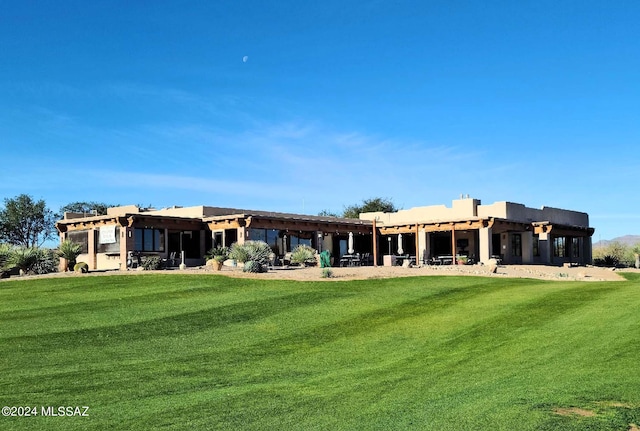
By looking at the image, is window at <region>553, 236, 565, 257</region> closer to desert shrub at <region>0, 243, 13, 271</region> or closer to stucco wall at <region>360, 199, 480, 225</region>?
stucco wall at <region>360, 199, 480, 225</region>

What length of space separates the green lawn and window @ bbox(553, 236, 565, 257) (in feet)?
91.9

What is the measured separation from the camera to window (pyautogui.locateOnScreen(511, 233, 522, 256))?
143 ft

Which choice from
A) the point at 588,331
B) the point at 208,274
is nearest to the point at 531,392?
the point at 588,331

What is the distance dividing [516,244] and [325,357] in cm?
3459

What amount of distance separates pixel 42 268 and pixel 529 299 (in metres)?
21.2

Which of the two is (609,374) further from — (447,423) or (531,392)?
(447,423)

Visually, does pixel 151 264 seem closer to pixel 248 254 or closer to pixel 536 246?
pixel 248 254

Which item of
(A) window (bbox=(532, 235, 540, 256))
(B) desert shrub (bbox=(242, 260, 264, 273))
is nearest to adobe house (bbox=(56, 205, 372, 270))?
(B) desert shrub (bbox=(242, 260, 264, 273))

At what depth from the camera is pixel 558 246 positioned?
156ft

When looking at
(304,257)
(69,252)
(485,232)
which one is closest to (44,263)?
(69,252)

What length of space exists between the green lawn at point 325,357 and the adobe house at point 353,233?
15.0 m

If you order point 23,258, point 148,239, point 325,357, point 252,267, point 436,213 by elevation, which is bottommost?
point 325,357

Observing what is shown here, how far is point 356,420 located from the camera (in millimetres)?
7754

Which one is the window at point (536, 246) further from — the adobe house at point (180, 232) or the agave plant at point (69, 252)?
the agave plant at point (69, 252)
